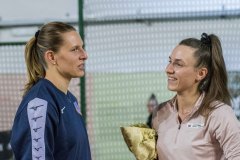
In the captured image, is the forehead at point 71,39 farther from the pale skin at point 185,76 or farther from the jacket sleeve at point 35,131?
the pale skin at point 185,76

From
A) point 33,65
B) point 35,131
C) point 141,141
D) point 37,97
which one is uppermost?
point 33,65

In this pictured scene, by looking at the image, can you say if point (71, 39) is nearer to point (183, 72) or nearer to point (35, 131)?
point (35, 131)

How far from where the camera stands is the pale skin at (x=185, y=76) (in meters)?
2.69

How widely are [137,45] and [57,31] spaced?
8.50ft

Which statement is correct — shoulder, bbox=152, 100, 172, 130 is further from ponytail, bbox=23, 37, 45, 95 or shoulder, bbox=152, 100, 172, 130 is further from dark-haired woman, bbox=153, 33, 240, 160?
ponytail, bbox=23, 37, 45, 95

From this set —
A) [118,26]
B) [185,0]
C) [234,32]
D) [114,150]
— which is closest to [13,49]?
[118,26]

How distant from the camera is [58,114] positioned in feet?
7.58

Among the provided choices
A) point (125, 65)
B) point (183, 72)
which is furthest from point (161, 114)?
point (125, 65)

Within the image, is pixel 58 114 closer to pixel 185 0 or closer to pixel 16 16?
pixel 185 0

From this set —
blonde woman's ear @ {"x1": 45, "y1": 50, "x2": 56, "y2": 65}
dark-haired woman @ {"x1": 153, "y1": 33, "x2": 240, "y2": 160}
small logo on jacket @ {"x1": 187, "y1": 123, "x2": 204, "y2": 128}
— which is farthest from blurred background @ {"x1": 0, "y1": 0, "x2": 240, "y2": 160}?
blonde woman's ear @ {"x1": 45, "y1": 50, "x2": 56, "y2": 65}

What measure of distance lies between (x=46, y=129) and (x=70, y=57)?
425 millimetres

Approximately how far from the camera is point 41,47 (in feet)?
8.08

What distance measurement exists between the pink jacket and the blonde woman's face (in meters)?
0.61

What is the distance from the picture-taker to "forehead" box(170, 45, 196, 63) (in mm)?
2709
